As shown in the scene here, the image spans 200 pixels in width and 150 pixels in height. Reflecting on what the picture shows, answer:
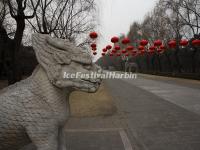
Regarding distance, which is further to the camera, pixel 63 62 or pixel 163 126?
pixel 163 126

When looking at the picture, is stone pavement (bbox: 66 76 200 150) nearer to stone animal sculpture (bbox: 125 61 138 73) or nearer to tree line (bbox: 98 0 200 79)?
tree line (bbox: 98 0 200 79)

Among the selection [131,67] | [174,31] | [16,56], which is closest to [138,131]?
[16,56]

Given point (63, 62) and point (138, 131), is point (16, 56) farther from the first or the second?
point (63, 62)

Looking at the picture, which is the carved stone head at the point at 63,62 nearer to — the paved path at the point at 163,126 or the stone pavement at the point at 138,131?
the stone pavement at the point at 138,131

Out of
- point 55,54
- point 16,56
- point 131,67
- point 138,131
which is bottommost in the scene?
point 138,131

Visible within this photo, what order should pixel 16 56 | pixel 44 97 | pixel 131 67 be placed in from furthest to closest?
pixel 131 67, pixel 16 56, pixel 44 97

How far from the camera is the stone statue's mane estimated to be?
2.12 meters

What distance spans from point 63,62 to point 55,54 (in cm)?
11

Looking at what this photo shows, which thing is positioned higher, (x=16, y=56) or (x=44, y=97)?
(x=16, y=56)

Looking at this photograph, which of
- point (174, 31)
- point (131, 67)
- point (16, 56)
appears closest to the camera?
point (16, 56)

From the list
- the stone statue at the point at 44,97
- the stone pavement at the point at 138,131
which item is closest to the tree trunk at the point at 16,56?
the stone pavement at the point at 138,131

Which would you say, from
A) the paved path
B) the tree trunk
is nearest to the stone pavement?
the paved path

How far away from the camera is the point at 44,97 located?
2.11 metres

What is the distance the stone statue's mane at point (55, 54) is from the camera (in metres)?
2.12
